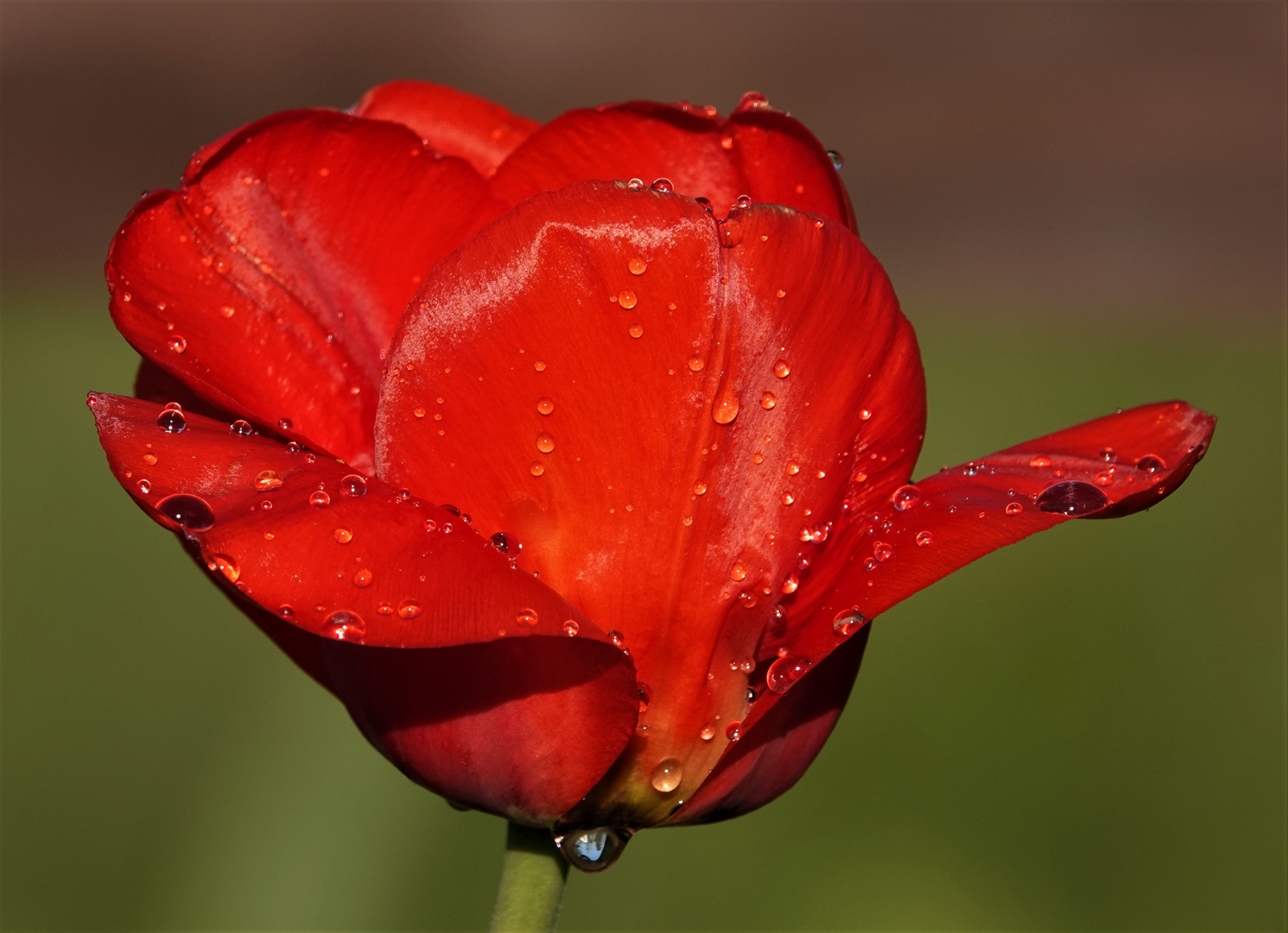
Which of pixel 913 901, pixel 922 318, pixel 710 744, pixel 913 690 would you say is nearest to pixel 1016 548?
pixel 913 690

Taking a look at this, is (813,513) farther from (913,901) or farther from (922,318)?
(922,318)

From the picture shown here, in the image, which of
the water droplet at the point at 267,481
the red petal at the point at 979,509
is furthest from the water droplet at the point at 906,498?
the water droplet at the point at 267,481

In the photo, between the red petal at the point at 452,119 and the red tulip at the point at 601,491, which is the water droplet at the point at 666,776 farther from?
the red petal at the point at 452,119

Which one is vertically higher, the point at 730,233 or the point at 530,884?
the point at 730,233

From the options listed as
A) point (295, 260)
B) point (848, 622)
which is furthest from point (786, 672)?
point (295, 260)

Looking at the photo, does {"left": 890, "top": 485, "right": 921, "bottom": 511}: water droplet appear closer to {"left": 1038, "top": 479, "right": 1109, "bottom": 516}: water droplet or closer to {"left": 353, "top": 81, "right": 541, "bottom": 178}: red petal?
Answer: {"left": 1038, "top": 479, "right": 1109, "bottom": 516}: water droplet

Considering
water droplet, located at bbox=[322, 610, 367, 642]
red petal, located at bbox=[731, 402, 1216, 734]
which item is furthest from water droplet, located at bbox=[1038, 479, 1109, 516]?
water droplet, located at bbox=[322, 610, 367, 642]

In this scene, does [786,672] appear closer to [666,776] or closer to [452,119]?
[666,776]
